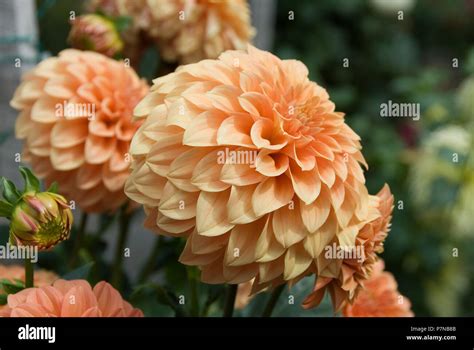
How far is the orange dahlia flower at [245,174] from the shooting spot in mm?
423

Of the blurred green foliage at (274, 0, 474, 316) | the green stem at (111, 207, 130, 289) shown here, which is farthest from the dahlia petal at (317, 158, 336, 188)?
the blurred green foliage at (274, 0, 474, 316)

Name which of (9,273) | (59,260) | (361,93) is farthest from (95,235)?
(361,93)

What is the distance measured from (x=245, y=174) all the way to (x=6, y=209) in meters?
0.13

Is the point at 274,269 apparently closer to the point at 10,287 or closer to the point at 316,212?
the point at 316,212

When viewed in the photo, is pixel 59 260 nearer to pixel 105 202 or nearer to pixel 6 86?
pixel 105 202

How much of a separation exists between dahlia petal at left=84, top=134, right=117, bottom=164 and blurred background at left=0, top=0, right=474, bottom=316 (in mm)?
76

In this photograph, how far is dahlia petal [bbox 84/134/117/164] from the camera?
565mm

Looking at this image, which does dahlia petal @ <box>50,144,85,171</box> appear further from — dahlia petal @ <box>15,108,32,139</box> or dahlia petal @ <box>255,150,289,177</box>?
dahlia petal @ <box>255,150,289,177</box>

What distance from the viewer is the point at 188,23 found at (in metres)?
0.73

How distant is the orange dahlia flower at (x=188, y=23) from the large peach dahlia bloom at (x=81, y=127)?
0.15 meters

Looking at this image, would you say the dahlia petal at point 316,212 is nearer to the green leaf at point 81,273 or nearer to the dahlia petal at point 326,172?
the dahlia petal at point 326,172

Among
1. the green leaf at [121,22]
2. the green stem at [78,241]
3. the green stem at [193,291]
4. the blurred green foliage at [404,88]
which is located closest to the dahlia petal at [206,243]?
the green stem at [193,291]
